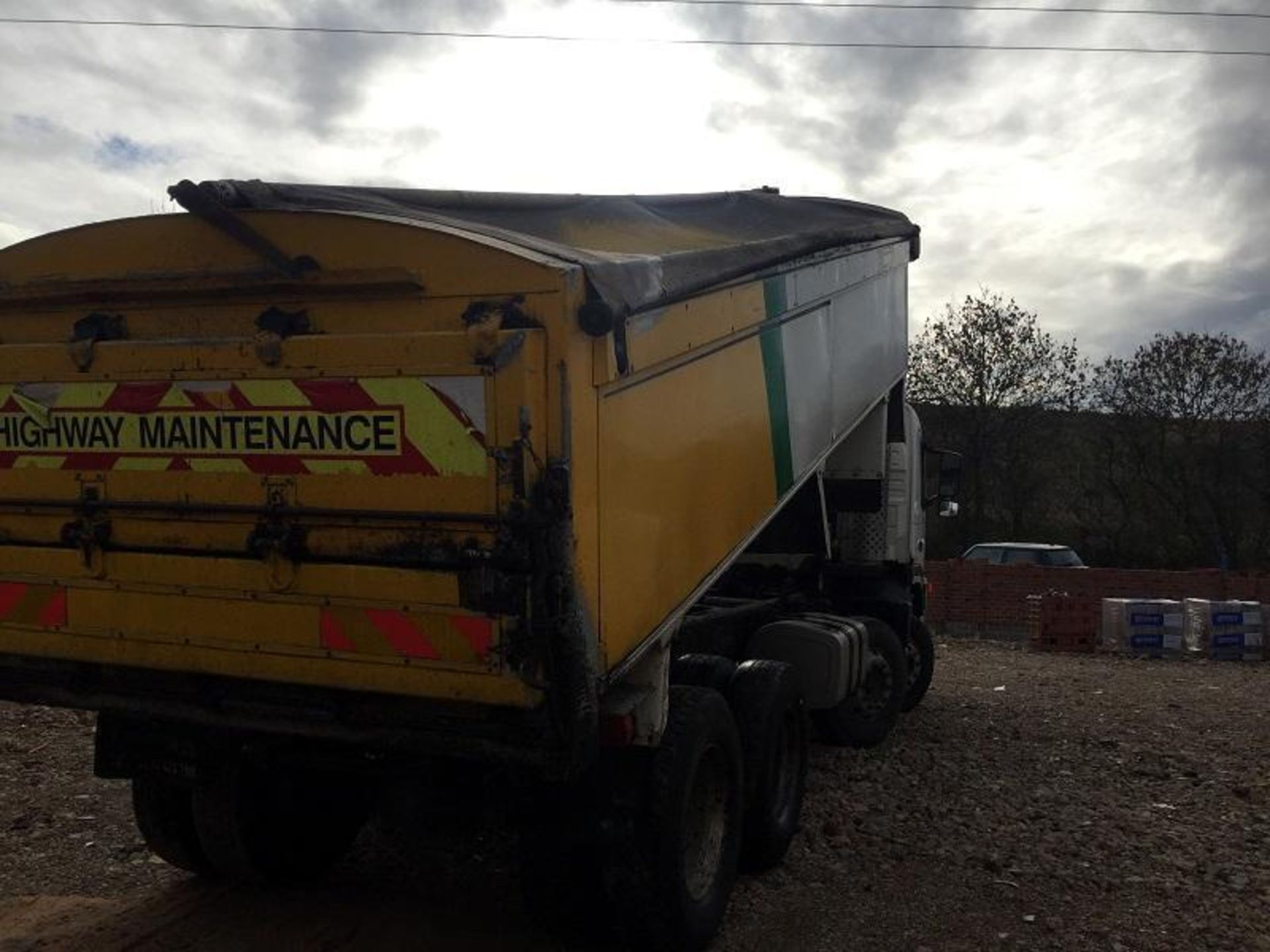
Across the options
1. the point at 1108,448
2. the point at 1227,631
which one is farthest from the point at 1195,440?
the point at 1227,631

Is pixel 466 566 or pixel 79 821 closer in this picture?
pixel 466 566

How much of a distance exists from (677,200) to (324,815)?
3579mm

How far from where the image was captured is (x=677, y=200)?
5840 millimetres

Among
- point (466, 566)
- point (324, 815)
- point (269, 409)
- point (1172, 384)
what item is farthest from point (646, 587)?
point (1172, 384)

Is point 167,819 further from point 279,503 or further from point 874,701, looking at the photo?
point 874,701

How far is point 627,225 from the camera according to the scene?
15.6 feet

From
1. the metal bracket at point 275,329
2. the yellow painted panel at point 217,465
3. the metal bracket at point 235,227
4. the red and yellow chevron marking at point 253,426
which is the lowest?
the yellow painted panel at point 217,465

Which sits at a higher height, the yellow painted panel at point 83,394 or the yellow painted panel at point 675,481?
the yellow painted panel at point 83,394

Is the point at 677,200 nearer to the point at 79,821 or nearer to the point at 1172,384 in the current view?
the point at 79,821

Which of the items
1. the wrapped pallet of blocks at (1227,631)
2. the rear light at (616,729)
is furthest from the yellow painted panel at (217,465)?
the wrapped pallet of blocks at (1227,631)

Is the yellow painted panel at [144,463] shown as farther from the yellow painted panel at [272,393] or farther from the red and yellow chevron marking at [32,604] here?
the red and yellow chevron marking at [32,604]

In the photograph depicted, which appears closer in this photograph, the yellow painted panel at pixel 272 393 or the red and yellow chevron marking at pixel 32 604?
the yellow painted panel at pixel 272 393

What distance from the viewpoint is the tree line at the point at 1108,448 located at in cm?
2909

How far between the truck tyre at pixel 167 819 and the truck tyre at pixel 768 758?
244 cm
